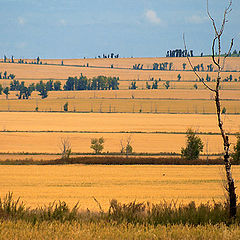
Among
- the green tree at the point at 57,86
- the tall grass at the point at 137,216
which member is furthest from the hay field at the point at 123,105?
the tall grass at the point at 137,216

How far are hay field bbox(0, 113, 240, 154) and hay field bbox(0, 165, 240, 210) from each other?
1243cm

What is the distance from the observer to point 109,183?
32469mm

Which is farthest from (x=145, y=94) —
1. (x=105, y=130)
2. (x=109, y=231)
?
(x=109, y=231)

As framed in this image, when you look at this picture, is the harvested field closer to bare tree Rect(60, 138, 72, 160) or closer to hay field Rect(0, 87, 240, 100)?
hay field Rect(0, 87, 240, 100)

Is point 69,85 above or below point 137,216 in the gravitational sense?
above

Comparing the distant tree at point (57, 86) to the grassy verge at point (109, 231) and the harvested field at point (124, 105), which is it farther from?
the grassy verge at point (109, 231)

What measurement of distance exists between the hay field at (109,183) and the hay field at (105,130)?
489 inches

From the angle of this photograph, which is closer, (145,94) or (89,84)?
(145,94)

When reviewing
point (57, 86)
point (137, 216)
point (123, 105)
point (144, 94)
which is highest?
point (57, 86)

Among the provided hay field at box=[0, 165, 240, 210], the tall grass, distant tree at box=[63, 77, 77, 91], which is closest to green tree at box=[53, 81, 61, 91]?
distant tree at box=[63, 77, 77, 91]

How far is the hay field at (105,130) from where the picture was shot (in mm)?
67250

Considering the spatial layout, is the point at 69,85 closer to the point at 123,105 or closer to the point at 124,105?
the point at 123,105

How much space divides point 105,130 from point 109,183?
55225 millimetres

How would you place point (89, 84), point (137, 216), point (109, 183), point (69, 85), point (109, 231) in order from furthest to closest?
point (89, 84)
point (69, 85)
point (109, 183)
point (137, 216)
point (109, 231)
